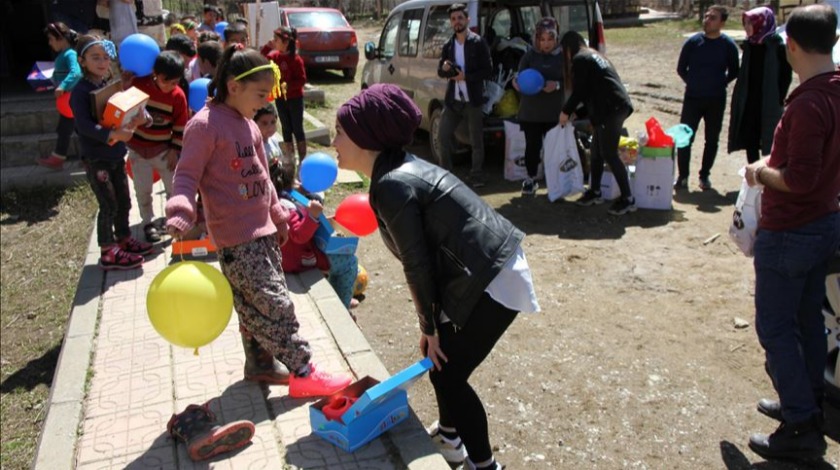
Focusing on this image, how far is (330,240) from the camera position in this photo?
16.8 feet

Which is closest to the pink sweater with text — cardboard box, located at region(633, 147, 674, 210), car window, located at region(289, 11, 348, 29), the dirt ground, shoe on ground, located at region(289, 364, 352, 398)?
shoe on ground, located at region(289, 364, 352, 398)

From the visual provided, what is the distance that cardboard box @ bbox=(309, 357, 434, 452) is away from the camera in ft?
10.2

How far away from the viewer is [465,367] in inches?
122

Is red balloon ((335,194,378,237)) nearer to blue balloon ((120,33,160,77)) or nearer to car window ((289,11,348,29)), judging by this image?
blue balloon ((120,33,160,77))

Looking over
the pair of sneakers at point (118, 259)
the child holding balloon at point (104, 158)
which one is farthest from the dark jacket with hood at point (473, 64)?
the pair of sneakers at point (118, 259)

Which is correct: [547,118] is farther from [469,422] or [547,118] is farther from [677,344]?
[469,422]

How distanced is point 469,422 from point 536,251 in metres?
3.69

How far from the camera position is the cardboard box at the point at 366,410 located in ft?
10.2

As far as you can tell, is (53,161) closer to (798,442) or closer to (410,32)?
(410,32)

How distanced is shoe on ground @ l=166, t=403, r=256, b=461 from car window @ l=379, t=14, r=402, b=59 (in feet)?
26.9

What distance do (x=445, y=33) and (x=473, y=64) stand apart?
4.20ft

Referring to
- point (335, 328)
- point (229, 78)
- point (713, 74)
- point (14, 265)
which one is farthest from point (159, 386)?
point (713, 74)

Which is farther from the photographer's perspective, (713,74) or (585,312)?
(713,74)

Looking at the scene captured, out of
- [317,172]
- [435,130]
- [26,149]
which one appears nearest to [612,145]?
[435,130]
